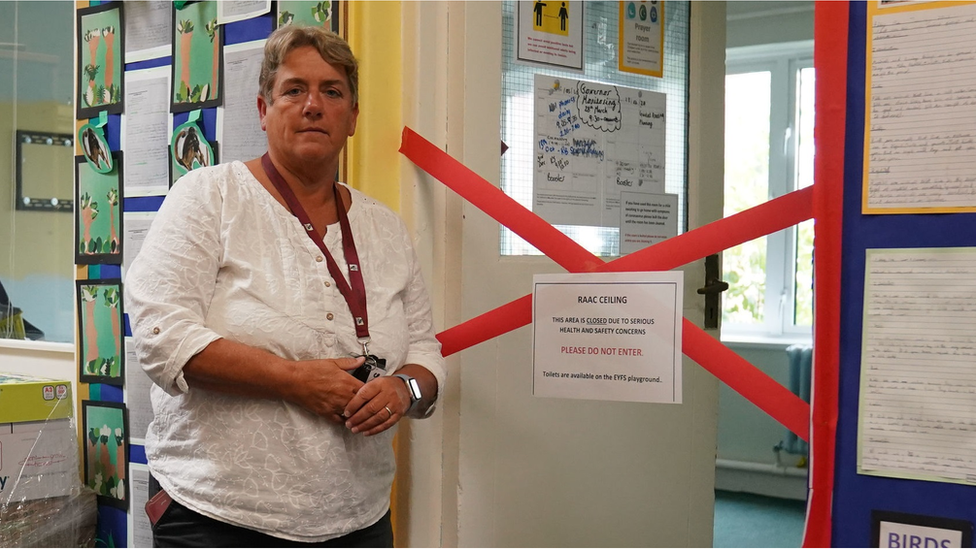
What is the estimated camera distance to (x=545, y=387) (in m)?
1.68

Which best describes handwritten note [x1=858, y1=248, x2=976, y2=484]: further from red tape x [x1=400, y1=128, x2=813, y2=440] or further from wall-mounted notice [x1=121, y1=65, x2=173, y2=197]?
wall-mounted notice [x1=121, y1=65, x2=173, y2=197]

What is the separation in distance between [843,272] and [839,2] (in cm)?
40

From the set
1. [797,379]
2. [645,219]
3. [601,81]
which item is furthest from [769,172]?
[601,81]

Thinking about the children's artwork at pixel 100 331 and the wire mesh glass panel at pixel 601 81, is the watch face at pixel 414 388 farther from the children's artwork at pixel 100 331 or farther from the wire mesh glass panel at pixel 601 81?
the children's artwork at pixel 100 331

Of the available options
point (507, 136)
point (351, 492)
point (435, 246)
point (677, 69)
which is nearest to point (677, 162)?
point (677, 69)

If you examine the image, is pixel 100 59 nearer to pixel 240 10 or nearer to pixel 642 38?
pixel 240 10

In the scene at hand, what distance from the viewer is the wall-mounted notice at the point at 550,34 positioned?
84.3 inches

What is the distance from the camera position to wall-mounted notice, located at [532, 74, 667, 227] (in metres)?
2.17

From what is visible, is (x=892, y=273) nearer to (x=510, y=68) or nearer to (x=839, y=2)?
(x=839, y=2)

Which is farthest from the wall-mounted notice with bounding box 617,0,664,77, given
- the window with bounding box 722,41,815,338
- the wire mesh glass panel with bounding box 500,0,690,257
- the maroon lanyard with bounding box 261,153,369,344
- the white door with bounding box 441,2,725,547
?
the window with bounding box 722,41,815,338

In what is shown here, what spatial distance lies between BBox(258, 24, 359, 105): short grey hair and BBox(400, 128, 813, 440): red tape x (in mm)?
373

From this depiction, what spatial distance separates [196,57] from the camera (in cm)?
221

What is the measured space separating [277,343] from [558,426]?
95 centimetres

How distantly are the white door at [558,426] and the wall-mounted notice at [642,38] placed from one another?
130mm
